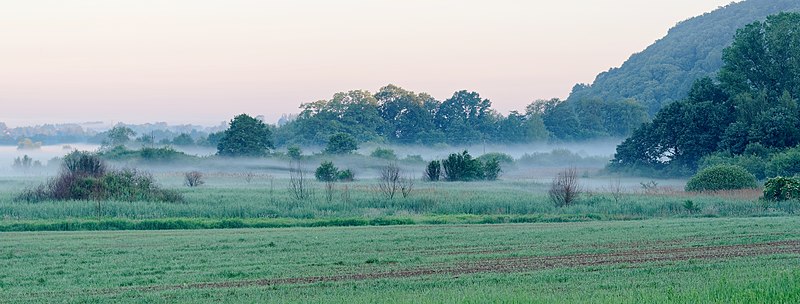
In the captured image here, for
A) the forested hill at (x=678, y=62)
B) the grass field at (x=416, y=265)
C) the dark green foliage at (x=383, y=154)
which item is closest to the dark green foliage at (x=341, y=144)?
the dark green foliage at (x=383, y=154)

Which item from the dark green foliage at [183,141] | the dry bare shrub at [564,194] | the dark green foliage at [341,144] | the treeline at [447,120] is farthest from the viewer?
the dark green foliage at [183,141]

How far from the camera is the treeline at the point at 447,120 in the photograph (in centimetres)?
13738

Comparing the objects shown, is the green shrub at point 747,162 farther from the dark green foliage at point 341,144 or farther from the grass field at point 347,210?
the dark green foliage at point 341,144

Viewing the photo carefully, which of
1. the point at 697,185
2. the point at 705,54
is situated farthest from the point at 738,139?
the point at 705,54

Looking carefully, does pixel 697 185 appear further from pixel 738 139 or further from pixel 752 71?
pixel 752 71

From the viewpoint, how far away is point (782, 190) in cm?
4056

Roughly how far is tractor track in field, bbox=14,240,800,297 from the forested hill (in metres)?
141

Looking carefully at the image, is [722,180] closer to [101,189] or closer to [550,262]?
[101,189]

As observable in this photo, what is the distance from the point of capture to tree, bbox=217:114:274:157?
103812 millimetres

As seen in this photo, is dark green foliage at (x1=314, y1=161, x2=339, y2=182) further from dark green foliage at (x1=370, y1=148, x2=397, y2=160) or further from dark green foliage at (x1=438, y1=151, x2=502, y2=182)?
dark green foliage at (x1=370, y1=148, x2=397, y2=160)

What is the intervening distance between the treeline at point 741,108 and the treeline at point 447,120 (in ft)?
190

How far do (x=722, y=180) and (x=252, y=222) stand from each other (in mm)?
27606

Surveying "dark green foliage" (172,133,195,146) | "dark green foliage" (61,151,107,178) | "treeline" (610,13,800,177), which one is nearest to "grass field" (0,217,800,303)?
"dark green foliage" (61,151,107,178)

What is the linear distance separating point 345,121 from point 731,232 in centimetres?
11157
